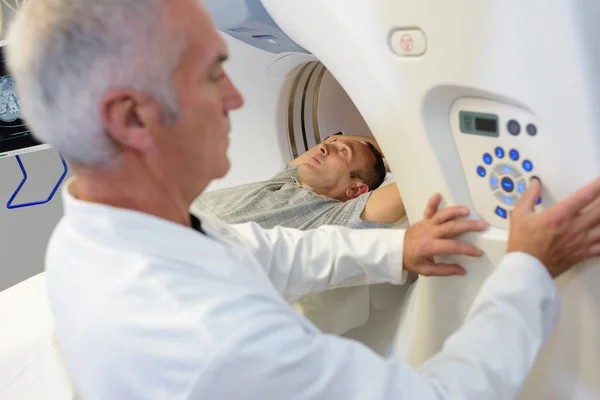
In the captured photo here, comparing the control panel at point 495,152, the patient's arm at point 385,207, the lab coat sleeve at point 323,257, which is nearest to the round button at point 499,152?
the control panel at point 495,152

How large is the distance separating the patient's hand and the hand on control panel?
86 millimetres

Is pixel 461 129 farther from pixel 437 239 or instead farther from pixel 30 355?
pixel 30 355

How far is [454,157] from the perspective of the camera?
2.84ft

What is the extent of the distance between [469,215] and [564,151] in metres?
0.17

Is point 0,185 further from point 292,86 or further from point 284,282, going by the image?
point 284,282

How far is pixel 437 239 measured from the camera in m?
0.90

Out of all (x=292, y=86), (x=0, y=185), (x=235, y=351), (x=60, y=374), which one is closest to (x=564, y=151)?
(x=235, y=351)

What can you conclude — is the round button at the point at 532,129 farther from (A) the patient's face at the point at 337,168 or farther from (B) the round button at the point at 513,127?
(A) the patient's face at the point at 337,168

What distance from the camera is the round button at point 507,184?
0.81m

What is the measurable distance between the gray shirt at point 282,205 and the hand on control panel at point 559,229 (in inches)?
21.2

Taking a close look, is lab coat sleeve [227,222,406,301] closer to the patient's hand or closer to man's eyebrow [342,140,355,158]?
the patient's hand

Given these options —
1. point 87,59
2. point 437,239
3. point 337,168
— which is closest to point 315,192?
point 337,168

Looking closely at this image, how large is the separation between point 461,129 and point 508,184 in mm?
95

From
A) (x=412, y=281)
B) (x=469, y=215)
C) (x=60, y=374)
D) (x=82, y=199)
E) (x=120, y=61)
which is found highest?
(x=120, y=61)
